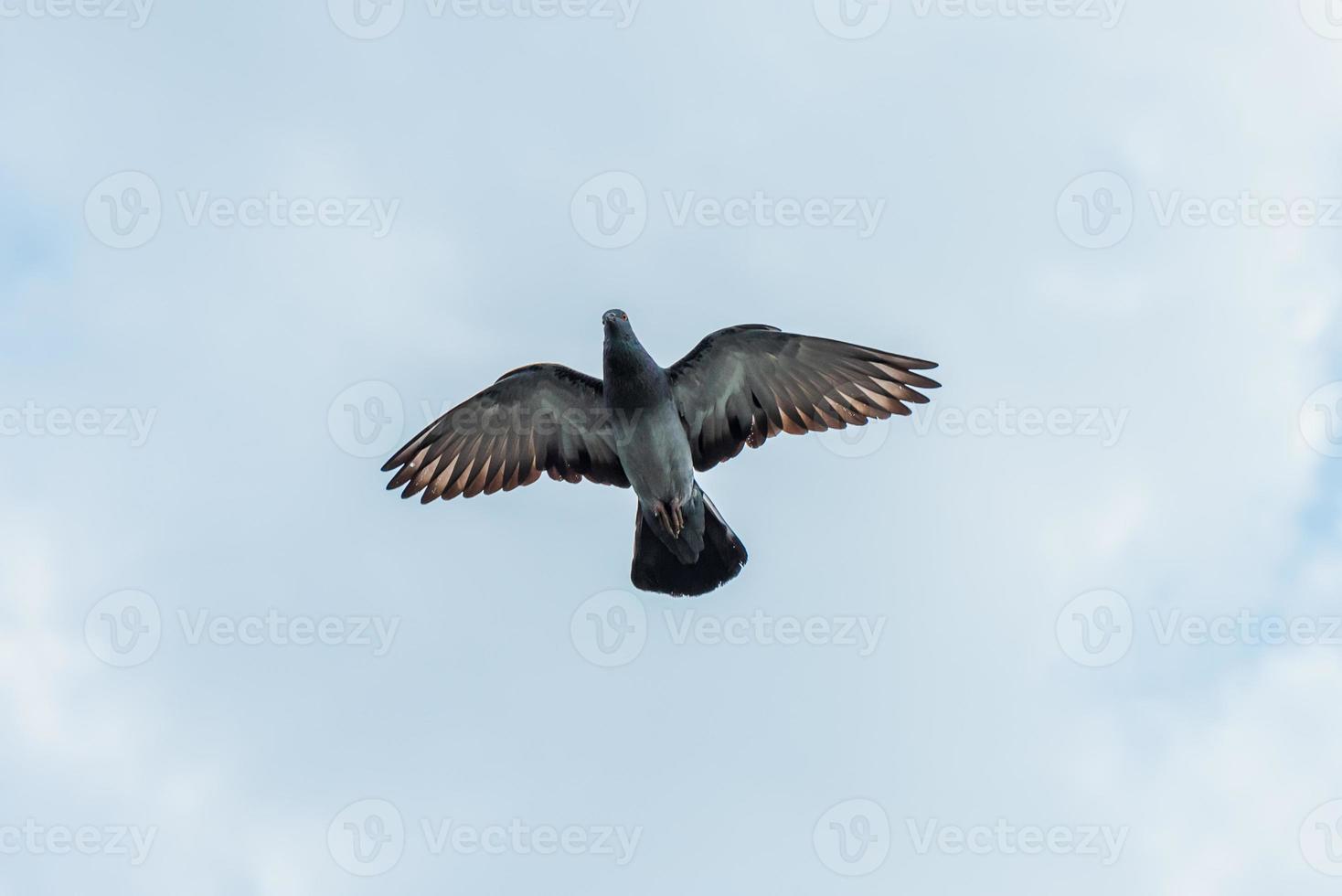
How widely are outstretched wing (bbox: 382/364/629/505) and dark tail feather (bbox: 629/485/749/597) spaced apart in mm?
978

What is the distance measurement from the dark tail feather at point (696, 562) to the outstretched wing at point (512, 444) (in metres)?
0.98

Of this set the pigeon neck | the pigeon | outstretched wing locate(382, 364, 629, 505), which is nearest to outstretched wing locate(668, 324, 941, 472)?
the pigeon

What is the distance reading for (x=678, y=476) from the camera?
1527cm

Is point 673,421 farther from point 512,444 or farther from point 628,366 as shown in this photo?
point 512,444

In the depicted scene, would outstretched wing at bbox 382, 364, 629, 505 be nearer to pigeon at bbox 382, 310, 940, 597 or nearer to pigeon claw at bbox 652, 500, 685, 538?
pigeon at bbox 382, 310, 940, 597

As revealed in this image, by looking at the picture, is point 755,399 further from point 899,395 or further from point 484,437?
point 484,437

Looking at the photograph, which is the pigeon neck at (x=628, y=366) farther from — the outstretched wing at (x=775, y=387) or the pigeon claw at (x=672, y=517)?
the pigeon claw at (x=672, y=517)

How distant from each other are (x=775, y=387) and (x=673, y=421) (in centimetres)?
141

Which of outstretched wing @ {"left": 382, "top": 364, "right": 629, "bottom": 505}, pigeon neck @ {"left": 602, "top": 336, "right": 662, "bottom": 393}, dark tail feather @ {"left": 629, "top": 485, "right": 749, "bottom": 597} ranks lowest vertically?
dark tail feather @ {"left": 629, "top": 485, "right": 749, "bottom": 597}

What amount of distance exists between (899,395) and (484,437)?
5161mm

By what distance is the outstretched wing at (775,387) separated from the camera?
15258mm

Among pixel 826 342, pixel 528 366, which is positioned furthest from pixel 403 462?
pixel 826 342

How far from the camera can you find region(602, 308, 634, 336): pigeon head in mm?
14633

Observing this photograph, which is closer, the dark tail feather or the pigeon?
the pigeon
